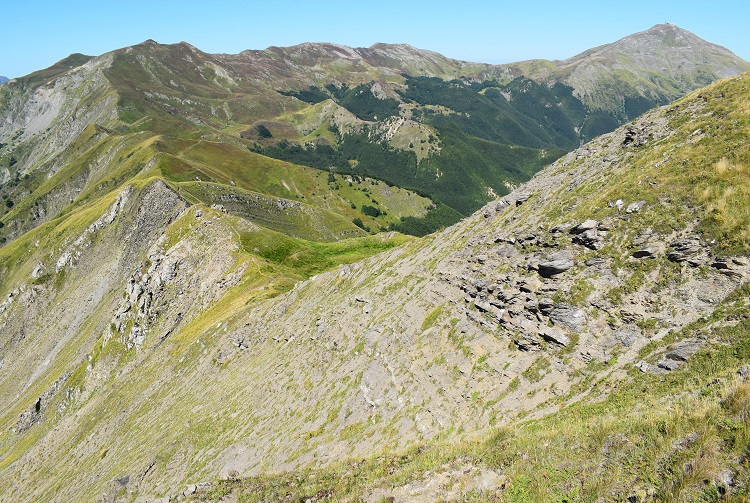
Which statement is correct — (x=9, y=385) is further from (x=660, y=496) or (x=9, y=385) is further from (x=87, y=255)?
(x=660, y=496)

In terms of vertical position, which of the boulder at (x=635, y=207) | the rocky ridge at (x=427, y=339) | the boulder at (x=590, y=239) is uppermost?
the boulder at (x=635, y=207)

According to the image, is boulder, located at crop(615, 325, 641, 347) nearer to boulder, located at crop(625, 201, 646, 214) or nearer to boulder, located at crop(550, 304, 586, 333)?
boulder, located at crop(550, 304, 586, 333)

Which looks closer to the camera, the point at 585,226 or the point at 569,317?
the point at 569,317

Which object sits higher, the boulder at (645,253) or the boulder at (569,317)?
the boulder at (645,253)

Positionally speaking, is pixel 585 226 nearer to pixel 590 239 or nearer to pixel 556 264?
pixel 590 239

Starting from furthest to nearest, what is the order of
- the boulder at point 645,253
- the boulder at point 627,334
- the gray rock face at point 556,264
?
the gray rock face at point 556,264 → the boulder at point 645,253 → the boulder at point 627,334

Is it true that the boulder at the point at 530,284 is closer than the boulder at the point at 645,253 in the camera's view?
No

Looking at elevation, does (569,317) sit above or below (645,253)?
below

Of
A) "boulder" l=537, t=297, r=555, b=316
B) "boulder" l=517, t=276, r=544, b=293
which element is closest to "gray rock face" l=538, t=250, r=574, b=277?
"boulder" l=517, t=276, r=544, b=293

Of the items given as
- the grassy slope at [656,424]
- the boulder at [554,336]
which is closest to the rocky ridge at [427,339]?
the boulder at [554,336]

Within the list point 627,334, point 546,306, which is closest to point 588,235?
point 546,306

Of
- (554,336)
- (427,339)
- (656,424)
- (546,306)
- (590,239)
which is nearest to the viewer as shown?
(656,424)

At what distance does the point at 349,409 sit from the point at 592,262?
19664mm

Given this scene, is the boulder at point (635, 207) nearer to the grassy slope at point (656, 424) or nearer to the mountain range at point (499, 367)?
the mountain range at point (499, 367)
